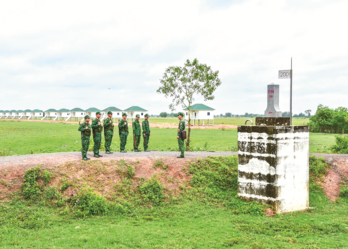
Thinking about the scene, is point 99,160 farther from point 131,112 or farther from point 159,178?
point 131,112

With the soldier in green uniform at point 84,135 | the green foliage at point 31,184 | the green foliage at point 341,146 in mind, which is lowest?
the green foliage at point 31,184

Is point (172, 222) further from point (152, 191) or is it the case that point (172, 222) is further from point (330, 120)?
point (330, 120)

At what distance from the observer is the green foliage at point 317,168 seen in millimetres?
12359

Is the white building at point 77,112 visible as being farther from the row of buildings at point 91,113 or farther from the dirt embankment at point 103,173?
the dirt embankment at point 103,173

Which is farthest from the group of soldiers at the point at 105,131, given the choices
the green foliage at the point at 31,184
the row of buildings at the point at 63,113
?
the row of buildings at the point at 63,113

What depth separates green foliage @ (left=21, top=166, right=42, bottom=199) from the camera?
948cm

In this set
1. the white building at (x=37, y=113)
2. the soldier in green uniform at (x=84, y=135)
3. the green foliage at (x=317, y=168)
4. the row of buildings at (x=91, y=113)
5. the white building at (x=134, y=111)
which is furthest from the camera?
the white building at (x=37, y=113)

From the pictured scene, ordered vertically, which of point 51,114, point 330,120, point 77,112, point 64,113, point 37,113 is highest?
point 77,112

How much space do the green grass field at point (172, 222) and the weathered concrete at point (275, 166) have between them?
0.46 m

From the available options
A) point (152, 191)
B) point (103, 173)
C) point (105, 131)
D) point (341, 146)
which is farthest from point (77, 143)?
point (341, 146)

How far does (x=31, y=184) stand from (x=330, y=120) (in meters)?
45.9

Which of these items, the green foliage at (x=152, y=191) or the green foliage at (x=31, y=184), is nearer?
the green foliage at (x=31, y=184)

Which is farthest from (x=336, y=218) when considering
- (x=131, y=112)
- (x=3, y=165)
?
(x=131, y=112)

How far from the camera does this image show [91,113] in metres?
80.6
